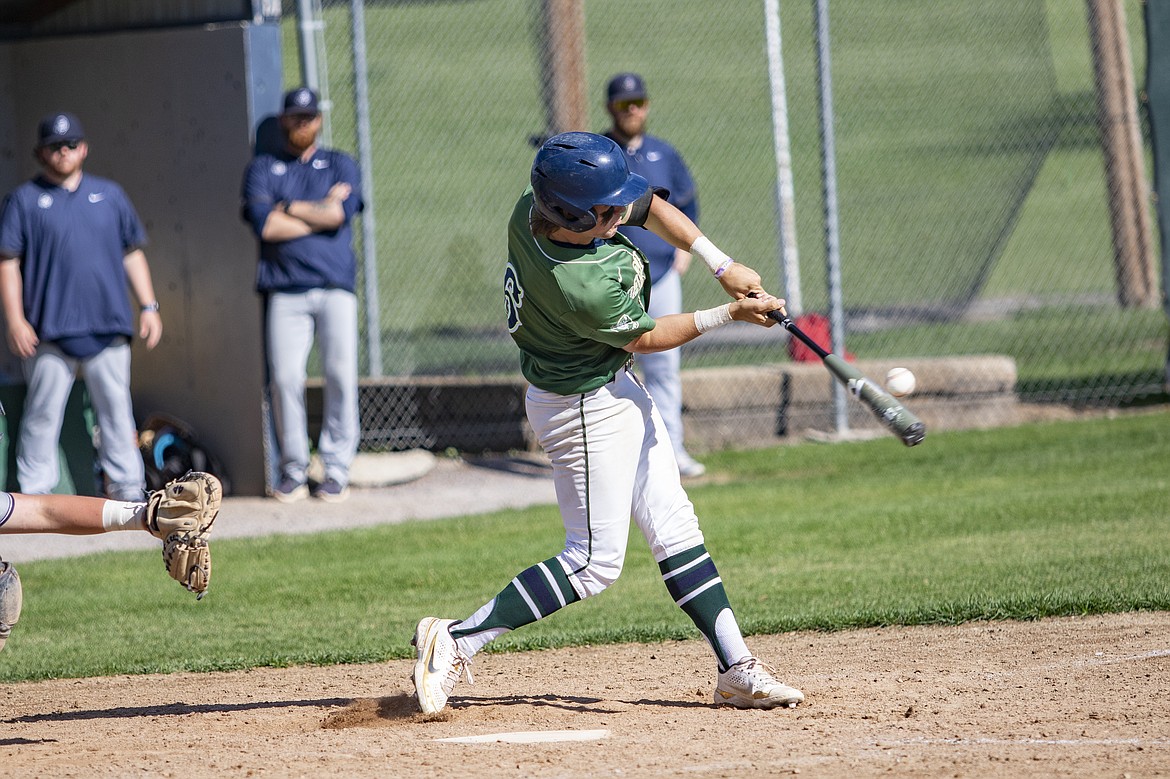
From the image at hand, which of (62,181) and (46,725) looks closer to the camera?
(46,725)

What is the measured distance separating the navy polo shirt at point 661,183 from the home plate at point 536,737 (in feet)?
16.7

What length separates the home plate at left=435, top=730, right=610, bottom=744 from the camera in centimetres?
434

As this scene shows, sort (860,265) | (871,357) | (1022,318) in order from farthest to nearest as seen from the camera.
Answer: (860,265), (1022,318), (871,357)

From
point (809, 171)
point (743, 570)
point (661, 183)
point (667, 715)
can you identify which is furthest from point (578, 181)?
point (809, 171)

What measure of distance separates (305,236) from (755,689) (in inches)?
217

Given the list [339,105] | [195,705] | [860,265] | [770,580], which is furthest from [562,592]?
[339,105]

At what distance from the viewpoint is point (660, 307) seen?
9242 mm

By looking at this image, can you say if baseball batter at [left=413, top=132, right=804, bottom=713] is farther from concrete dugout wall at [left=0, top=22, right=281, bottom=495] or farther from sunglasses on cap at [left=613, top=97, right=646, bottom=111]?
concrete dugout wall at [left=0, top=22, right=281, bottom=495]

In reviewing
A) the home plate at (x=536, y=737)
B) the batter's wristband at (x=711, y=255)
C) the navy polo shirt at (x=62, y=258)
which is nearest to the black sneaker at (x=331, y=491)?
the navy polo shirt at (x=62, y=258)

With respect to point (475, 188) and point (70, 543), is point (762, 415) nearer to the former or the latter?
point (70, 543)

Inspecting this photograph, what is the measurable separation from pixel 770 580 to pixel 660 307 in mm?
2787

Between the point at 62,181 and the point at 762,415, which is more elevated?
the point at 62,181

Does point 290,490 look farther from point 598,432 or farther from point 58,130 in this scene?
point 598,432

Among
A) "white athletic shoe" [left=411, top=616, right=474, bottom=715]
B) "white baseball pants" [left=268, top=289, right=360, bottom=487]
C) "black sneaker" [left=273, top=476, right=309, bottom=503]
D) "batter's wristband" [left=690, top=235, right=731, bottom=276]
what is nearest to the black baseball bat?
"batter's wristband" [left=690, top=235, right=731, bottom=276]
